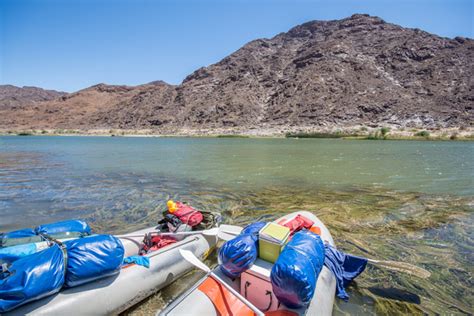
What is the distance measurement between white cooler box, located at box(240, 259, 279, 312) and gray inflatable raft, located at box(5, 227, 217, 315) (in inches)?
65.2

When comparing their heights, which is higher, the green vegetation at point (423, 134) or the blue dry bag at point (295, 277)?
the green vegetation at point (423, 134)

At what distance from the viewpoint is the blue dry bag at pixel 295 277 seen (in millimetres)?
3223

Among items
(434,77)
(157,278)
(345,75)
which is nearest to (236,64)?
(345,75)

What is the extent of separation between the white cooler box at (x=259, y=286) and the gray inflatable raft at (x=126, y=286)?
1.65m

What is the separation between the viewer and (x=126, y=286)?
4.13 m

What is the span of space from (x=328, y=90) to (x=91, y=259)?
99.8m

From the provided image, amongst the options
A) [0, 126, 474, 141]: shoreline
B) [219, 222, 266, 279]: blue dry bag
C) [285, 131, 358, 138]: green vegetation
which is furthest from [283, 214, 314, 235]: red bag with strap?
[285, 131, 358, 138]: green vegetation

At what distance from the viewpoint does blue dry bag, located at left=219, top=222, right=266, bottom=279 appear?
3836 millimetres

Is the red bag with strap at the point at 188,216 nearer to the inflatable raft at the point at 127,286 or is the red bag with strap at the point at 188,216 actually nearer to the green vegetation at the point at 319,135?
the inflatable raft at the point at 127,286

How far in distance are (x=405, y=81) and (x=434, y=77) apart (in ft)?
29.4

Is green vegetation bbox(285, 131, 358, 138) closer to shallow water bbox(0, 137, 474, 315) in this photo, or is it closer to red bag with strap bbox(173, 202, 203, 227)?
shallow water bbox(0, 137, 474, 315)

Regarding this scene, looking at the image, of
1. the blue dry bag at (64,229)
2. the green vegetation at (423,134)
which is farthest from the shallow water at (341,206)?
the green vegetation at (423,134)

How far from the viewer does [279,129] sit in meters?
82.7

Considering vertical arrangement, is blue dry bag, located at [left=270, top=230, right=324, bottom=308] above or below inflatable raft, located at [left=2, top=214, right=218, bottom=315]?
above
